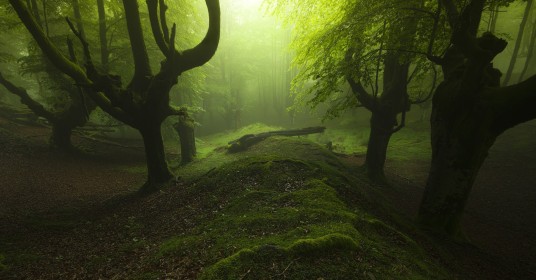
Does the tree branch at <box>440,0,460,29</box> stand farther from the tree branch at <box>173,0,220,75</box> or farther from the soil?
the tree branch at <box>173,0,220,75</box>

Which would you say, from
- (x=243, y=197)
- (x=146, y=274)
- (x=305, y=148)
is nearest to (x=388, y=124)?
(x=305, y=148)

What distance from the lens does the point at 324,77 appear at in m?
9.71

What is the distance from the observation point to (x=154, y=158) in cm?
1133

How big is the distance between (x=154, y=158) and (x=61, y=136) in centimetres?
913

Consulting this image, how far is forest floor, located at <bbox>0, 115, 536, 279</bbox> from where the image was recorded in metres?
6.66

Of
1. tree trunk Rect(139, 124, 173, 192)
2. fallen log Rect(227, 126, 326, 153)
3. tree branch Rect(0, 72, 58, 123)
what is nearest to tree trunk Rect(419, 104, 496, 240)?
tree trunk Rect(139, 124, 173, 192)

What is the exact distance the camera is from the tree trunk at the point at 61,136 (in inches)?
632

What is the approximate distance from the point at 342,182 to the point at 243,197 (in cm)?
325

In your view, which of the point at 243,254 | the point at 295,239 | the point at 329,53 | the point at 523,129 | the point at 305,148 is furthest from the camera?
the point at 523,129

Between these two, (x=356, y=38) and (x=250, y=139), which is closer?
(x=356, y=38)

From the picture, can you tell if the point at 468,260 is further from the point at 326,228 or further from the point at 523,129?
the point at 523,129

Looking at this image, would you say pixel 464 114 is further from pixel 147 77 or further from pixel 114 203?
pixel 114 203

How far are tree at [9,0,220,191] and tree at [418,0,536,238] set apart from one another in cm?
756

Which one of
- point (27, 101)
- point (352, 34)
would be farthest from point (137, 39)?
point (27, 101)
